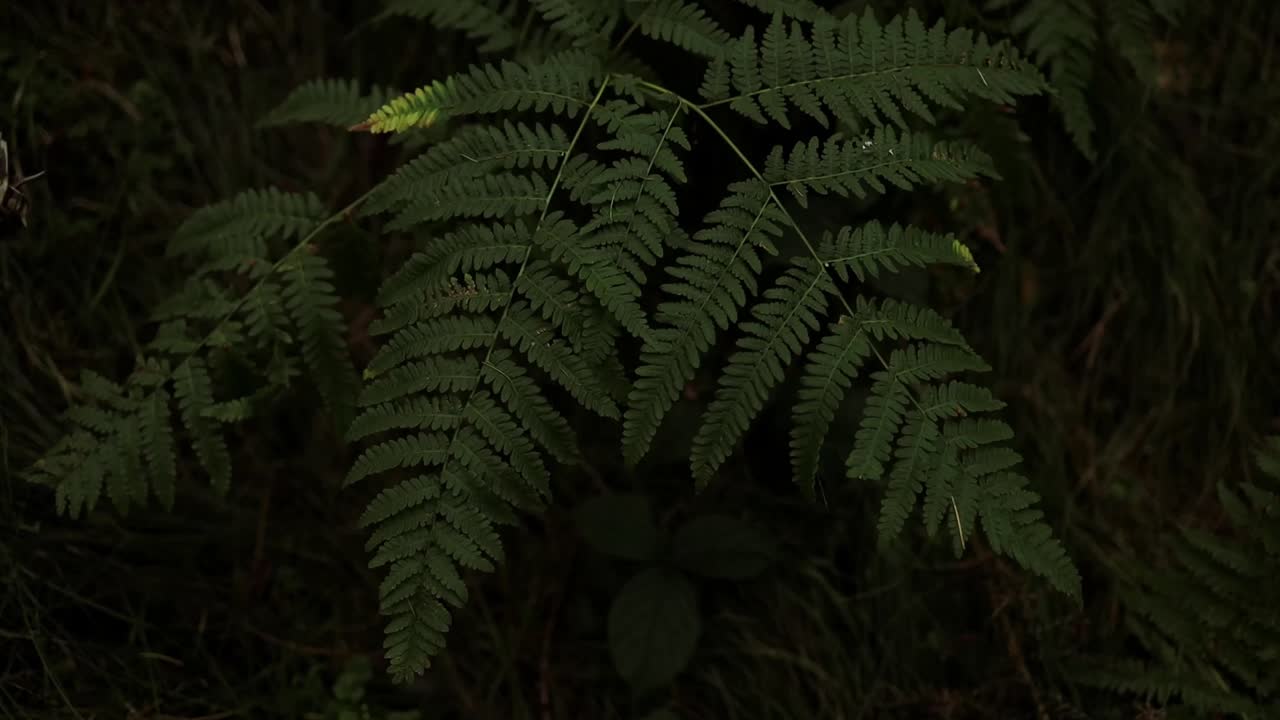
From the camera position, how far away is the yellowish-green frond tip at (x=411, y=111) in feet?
6.70

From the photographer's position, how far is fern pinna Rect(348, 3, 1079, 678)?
1.91 metres

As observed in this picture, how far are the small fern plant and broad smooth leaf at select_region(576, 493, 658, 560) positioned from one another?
2.04 feet

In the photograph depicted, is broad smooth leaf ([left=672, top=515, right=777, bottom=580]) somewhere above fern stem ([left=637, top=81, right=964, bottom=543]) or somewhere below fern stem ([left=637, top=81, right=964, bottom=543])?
below

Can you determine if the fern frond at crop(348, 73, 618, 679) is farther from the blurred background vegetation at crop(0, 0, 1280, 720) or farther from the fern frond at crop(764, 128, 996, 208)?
the blurred background vegetation at crop(0, 0, 1280, 720)

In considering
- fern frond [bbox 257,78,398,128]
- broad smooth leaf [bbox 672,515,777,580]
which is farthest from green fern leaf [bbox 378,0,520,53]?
broad smooth leaf [bbox 672,515,777,580]

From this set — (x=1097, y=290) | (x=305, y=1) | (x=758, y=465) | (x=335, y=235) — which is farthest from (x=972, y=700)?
(x=305, y=1)

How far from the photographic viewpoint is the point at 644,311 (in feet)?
6.53

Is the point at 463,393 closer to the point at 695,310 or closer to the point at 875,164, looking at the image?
the point at 695,310

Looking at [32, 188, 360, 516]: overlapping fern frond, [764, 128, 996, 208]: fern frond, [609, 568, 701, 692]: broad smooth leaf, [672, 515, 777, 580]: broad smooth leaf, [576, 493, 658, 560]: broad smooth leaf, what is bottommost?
[609, 568, 701, 692]: broad smooth leaf

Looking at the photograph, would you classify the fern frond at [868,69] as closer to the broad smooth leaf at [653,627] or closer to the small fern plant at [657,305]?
the small fern plant at [657,305]

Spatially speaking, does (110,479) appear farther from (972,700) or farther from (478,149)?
(972,700)

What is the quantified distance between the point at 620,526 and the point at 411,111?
1.23 metres

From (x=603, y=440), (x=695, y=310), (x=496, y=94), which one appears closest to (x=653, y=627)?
(x=603, y=440)

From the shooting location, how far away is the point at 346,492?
2885 millimetres
